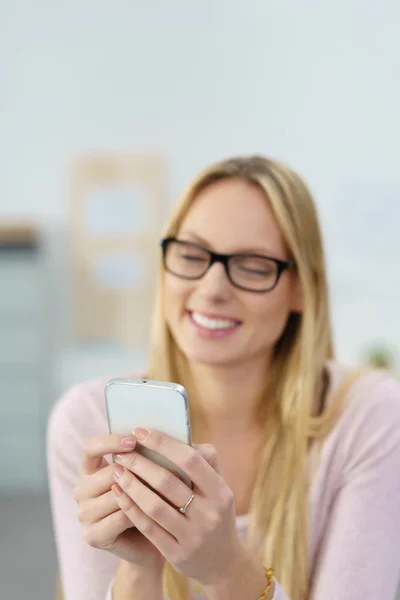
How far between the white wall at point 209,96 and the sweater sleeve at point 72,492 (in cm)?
280

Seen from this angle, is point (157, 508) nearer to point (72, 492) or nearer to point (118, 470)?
point (118, 470)

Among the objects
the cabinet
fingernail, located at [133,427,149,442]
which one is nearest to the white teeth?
fingernail, located at [133,427,149,442]

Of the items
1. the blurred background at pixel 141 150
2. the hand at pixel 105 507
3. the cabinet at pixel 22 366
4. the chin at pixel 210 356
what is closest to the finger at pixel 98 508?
the hand at pixel 105 507

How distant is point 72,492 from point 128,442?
1.40ft

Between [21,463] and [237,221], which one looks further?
[21,463]

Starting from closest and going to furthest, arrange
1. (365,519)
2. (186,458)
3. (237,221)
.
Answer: (186,458) < (365,519) < (237,221)

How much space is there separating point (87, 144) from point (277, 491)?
3222 millimetres

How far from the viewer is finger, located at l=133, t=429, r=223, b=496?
30.8 inches

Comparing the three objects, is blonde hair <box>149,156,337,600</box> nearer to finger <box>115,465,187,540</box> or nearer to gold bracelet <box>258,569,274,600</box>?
gold bracelet <box>258,569,274,600</box>

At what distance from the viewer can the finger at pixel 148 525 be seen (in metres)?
0.81

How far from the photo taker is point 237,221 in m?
1.17

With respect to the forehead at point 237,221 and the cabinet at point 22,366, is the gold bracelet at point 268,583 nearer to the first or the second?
the forehead at point 237,221

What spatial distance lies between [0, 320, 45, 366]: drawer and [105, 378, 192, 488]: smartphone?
308 cm

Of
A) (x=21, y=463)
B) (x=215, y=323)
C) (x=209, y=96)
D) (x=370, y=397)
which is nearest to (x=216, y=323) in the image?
(x=215, y=323)
